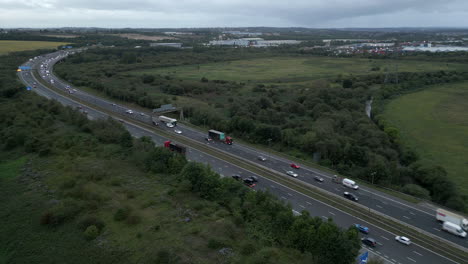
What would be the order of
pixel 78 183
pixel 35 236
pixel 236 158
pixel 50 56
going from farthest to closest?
pixel 50 56
pixel 236 158
pixel 78 183
pixel 35 236

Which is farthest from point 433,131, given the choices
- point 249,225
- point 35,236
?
point 35,236

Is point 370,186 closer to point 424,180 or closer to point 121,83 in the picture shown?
point 424,180

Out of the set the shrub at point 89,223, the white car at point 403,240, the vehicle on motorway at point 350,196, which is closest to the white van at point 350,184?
the vehicle on motorway at point 350,196

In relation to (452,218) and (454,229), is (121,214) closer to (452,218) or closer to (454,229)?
(454,229)

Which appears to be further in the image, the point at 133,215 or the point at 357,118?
the point at 357,118

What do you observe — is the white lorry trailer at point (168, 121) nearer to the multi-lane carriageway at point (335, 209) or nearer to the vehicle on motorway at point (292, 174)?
the multi-lane carriageway at point (335, 209)

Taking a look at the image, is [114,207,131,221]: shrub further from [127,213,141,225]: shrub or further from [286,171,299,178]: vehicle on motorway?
[286,171,299,178]: vehicle on motorway
